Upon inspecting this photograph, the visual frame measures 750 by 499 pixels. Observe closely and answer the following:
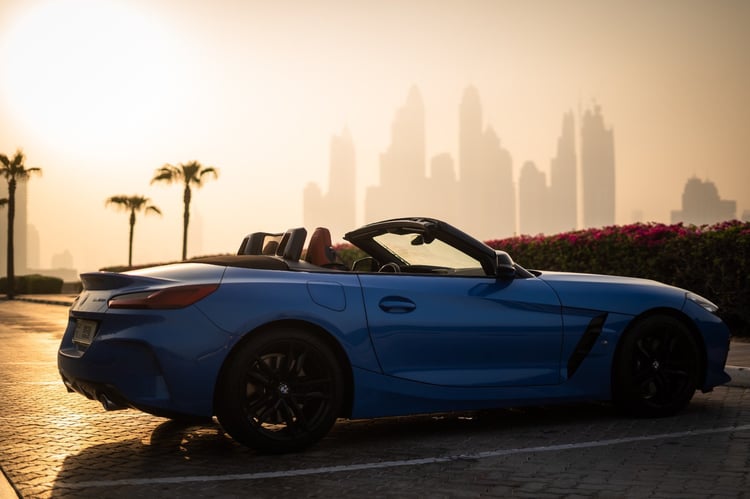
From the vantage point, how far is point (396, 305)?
5758 mm

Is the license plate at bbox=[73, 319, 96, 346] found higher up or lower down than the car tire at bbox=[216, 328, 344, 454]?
higher up

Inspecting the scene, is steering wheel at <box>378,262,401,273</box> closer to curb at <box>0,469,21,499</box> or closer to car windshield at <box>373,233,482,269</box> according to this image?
car windshield at <box>373,233,482,269</box>

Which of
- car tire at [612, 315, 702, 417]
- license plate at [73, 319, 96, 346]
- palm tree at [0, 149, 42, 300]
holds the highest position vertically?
palm tree at [0, 149, 42, 300]

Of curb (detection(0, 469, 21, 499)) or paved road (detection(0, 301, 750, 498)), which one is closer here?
curb (detection(0, 469, 21, 499))

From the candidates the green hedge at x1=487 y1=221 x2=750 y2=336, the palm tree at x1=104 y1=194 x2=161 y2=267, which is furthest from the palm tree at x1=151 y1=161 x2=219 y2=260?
the green hedge at x1=487 y1=221 x2=750 y2=336

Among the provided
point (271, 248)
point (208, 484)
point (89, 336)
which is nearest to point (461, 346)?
point (271, 248)

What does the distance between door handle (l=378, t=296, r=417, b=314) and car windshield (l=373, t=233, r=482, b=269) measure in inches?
27.9

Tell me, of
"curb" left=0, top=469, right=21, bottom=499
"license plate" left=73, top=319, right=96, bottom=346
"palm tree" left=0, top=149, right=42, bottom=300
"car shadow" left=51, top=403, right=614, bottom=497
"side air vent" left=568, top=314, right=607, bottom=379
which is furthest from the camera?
"palm tree" left=0, top=149, right=42, bottom=300

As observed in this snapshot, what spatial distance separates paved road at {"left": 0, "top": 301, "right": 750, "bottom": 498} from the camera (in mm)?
4707

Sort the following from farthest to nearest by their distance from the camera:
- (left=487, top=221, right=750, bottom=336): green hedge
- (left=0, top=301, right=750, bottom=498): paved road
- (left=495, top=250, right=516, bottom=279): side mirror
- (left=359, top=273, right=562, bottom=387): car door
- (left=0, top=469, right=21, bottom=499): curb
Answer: (left=487, top=221, right=750, bottom=336): green hedge
(left=495, top=250, right=516, bottom=279): side mirror
(left=359, top=273, right=562, bottom=387): car door
(left=0, top=301, right=750, bottom=498): paved road
(left=0, top=469, right=21, bottom=499): curb

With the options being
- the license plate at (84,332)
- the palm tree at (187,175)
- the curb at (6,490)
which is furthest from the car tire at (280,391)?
the palm tree at (187,175)

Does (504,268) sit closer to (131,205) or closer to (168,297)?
(168,297)

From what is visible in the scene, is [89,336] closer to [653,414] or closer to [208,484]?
[208,484]

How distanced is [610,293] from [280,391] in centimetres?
259
